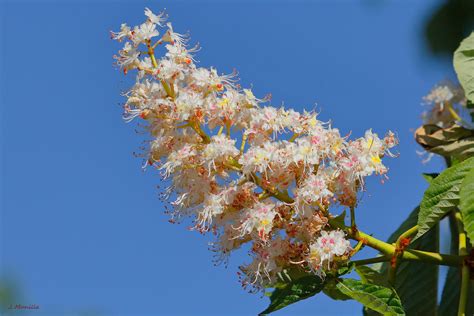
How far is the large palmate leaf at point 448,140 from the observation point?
2357 millimetres

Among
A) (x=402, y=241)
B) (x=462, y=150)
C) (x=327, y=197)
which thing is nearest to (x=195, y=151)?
(x=327, y=197)

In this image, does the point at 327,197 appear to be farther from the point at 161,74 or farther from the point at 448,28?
the point at 448,28

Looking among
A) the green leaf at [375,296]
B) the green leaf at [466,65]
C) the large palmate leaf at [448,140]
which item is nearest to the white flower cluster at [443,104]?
the large palmate leaf at [448,140]

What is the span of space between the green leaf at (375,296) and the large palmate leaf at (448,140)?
2.75ft

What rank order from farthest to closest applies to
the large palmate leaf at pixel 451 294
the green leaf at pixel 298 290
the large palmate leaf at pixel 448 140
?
the large palmate leaf at pixel 448 140 < the large palmate leaf at pixel 451 294 < the green leaf at pixel 298 290

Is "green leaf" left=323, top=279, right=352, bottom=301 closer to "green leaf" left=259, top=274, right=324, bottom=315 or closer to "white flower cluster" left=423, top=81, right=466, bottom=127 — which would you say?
"green leaf" left=259, top=274, right=324, bottom=315

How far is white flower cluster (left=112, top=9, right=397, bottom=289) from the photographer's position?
1635 millimetres

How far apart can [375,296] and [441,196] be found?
311mm

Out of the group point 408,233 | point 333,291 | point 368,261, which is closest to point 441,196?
point 408,233

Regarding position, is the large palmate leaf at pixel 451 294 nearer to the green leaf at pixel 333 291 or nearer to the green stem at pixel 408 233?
the green leaf at pixel 333 291

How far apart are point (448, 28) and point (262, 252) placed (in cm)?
1616

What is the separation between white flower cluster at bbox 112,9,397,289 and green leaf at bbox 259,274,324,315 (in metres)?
0.04

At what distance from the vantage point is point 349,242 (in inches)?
64.0

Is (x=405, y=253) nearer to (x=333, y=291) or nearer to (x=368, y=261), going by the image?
(x=368, y=261)
